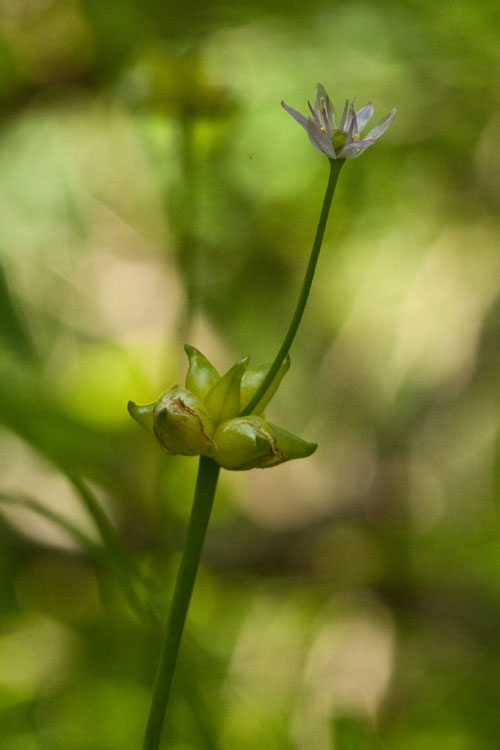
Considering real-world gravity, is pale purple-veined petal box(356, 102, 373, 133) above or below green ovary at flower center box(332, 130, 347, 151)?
above

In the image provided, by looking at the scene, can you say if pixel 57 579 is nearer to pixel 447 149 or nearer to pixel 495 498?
pixel 495 498

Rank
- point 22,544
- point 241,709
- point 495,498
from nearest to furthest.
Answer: point 241,709 < point 22,544 < point 495,498

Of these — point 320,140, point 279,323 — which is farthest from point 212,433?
point 279,323

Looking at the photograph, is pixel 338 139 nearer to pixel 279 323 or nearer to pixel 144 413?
pixel 144 413

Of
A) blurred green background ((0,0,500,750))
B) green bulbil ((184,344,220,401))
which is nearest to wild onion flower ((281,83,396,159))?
green bulbil ((184,344,220,401))

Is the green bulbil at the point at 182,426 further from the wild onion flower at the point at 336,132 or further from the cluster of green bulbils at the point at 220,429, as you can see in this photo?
the wild onion flower at the point at 336,132

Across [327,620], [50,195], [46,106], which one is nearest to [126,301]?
[50,195]

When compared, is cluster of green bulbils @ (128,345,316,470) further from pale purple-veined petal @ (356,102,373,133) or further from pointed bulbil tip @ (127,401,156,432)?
pale purple-veined petal @ (356,102,373,133)
